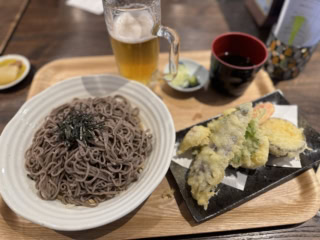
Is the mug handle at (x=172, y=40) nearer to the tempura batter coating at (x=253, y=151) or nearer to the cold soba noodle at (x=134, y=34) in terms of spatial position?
the cold soba noodle at (x=134, y=34)

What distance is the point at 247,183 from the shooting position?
167 centimetres

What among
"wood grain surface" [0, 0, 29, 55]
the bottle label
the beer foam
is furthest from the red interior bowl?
"wood grain surface" [0, 0, 29, 55]

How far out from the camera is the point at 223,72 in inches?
82.1

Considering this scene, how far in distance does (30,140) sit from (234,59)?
1980 millimetres

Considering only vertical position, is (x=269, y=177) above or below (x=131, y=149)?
below

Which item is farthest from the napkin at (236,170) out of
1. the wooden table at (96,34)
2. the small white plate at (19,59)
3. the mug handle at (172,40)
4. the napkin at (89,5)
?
the napkin at (89,5)

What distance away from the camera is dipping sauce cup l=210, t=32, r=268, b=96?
2.06 meters

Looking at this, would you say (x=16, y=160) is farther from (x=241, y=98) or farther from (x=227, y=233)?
(x=241, y=98)

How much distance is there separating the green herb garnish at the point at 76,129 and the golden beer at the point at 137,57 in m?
0.67

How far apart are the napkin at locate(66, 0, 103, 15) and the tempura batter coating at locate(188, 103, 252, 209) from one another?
290 cm

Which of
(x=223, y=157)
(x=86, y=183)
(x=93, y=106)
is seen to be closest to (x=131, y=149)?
(x=86, y=183)

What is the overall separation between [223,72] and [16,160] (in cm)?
183

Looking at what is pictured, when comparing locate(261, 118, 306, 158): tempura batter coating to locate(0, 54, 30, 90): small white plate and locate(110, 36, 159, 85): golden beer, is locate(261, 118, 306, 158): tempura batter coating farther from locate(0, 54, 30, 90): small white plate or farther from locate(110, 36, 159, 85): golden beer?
locate(0, 54, 30, 90): small white plate

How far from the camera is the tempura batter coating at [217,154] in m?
1.54
